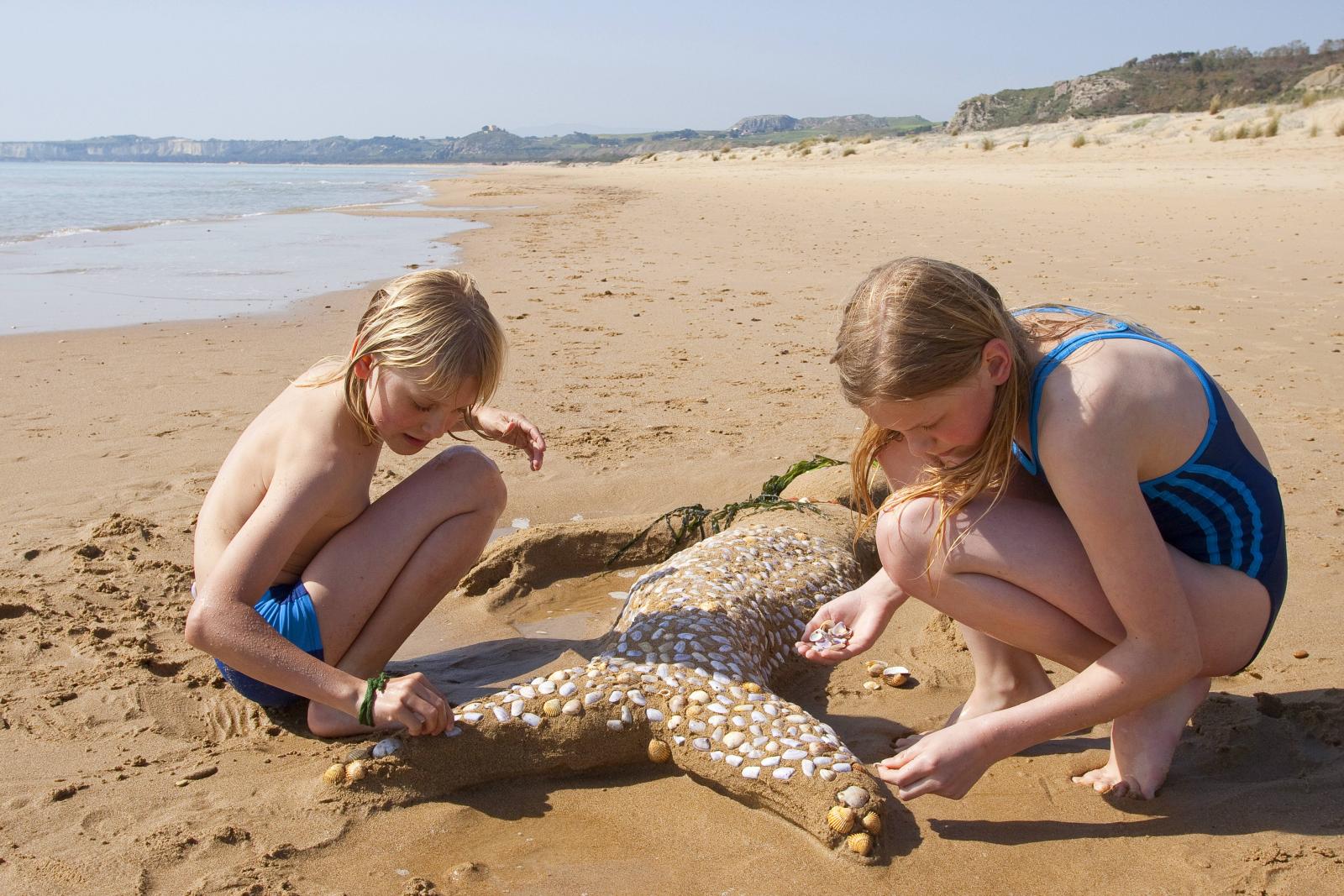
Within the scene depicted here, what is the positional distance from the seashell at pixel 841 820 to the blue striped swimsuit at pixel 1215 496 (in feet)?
2.46

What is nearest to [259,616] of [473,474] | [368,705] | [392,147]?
[368,705]

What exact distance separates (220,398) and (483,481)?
3.21 metres

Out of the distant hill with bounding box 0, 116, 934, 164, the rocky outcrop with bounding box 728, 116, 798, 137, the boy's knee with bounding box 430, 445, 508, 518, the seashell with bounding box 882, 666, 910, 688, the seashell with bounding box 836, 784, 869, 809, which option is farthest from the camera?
the rocky outcrop with bounding box 728, 116, 798, 137

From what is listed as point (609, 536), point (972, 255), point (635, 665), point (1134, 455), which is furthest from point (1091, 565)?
point (972, 255)

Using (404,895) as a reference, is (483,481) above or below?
above

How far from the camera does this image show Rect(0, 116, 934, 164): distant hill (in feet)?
321

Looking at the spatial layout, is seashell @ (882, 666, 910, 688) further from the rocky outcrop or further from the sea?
the rocky outcrop

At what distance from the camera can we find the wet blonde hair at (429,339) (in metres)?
2.36

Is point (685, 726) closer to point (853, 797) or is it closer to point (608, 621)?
point (853, 797)

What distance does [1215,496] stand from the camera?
2104 millimetres

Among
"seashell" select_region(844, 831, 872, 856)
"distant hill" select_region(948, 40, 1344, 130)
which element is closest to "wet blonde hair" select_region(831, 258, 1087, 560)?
"seashell" select_region(844, 831, 872, 856)

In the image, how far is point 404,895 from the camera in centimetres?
195

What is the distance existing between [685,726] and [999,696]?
0.70m

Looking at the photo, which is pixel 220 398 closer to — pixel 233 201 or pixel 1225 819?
pixel 1225 819
